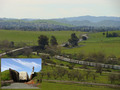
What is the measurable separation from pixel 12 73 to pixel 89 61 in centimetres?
4441

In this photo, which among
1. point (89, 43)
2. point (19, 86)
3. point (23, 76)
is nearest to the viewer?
point (19, 86)

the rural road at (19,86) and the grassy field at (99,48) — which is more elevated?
the rural road at (19,86)

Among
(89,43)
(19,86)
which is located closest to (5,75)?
(19,86)

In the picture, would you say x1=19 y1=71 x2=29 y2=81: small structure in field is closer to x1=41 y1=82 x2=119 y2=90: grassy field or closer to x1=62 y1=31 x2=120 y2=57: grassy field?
x1=41 y1=82 x2=119 y2=90: grassy field

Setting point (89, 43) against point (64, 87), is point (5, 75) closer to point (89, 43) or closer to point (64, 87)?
point (64, 87)

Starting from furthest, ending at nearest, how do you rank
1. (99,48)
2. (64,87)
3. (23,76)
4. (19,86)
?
(99,48)
(64,87)
(23,76)
(19,86)

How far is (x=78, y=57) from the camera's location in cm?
6950

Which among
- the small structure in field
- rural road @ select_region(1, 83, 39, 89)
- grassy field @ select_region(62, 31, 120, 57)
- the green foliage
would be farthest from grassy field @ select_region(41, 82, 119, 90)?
grassy field @ select_region(62, 31, 120, 57)

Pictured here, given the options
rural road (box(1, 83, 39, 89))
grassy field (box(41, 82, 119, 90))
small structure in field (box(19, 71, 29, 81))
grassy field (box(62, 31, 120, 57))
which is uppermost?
small structure in field (box(19, 71, 29, 81))

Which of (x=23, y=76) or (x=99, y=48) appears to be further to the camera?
(x=99, y=48)

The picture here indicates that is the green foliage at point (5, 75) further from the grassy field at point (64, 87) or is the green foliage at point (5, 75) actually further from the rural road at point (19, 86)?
the grassy field at point (64, 87)

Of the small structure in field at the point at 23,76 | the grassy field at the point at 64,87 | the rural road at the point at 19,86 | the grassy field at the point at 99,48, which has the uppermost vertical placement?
the small structure in field at the point at 23,76

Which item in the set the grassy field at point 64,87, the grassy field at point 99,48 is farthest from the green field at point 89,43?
the grassy field at point 64,87

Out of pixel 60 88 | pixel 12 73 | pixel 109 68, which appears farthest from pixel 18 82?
pixel 109 68
